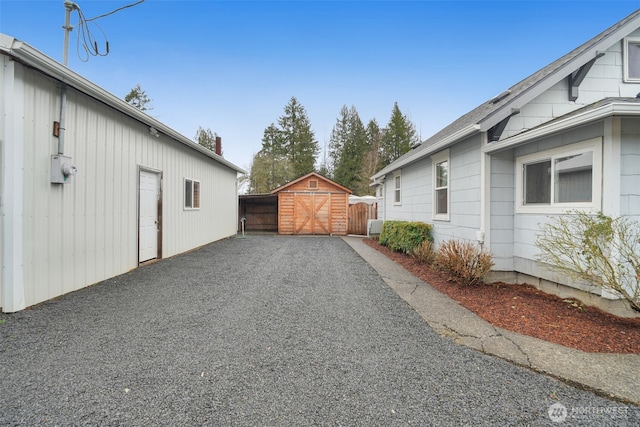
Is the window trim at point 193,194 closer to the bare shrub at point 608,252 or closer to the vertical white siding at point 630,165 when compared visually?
the bare shrub at point 608,252

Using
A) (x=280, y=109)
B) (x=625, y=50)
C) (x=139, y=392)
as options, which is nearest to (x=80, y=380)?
(x=139, y=392)

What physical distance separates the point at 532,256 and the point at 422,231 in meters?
3.04

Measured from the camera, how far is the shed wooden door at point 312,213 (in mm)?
15367

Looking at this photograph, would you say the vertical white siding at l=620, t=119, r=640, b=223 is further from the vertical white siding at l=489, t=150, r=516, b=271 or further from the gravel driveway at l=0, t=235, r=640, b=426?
Result: the gravel driveway at l=0, t=235, r=640, b=426

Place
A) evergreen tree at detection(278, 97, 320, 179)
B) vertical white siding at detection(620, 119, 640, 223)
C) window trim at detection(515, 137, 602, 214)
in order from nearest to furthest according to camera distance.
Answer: vertical white siding at detection(620, 119, 640, 223) < window trim at detection(515, 137, 602, 214) < evergreen tree at detection(278, 97, 320, 179)

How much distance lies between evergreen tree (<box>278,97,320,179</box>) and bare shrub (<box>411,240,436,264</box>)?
23.1 m

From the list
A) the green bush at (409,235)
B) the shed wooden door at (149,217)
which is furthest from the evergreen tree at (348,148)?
the shed wooden door at (149,217)

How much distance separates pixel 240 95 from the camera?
1545 cm

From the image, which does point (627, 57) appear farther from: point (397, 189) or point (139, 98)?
point (139, 98)

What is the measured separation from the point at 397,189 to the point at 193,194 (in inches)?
297

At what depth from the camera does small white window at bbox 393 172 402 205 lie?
10371 mm

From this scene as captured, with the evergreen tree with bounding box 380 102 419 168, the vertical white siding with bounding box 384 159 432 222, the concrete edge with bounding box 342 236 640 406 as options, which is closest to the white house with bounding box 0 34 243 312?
the concrete edge with bounding box 342 236 640 406

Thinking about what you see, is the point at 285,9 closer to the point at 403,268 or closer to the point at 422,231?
the point at 422,231

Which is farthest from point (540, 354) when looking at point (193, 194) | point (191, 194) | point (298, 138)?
point (298, 138)
